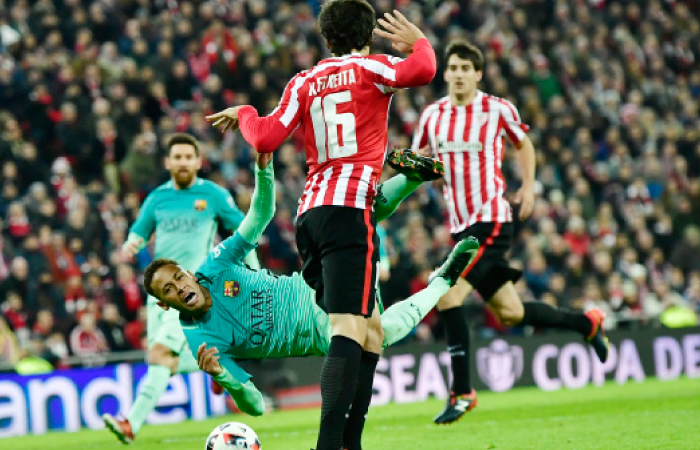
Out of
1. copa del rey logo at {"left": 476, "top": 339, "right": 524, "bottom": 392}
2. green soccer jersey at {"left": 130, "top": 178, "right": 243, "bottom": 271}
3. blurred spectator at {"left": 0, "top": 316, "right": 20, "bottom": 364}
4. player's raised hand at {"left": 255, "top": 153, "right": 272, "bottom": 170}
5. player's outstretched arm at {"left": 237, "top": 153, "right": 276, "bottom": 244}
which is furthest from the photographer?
copa del rey logo at {"left": 476, "top": 339, "right": 524, "bottom": 392}

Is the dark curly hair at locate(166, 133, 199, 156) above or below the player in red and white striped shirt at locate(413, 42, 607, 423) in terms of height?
above

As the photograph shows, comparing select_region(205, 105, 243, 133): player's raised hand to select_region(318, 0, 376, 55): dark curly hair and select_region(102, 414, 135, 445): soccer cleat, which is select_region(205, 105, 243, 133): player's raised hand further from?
select_region(102, 414, 135, 445): soccer cleat

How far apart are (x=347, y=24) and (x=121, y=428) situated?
13.9ft

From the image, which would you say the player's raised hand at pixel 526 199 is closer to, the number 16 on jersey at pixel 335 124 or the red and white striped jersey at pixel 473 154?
the red and white striped jersey at pixel 473 154

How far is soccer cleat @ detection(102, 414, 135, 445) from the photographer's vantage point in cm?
897

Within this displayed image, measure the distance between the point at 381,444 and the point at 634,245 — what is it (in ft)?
37.5

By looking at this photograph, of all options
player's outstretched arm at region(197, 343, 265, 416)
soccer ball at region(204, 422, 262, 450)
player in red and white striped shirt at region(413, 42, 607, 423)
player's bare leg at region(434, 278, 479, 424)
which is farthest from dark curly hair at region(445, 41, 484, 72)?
soccer ball at region(204, 422, 262, 450)

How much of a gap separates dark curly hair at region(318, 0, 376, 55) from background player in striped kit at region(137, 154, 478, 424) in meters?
0.83

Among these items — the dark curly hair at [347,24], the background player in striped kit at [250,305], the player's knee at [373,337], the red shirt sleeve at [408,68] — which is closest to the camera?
the red shirt sleeve at [408,68]

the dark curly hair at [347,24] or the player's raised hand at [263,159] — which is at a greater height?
the dark curly hair at [347,24]

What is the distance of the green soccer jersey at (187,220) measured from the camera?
32.2ft

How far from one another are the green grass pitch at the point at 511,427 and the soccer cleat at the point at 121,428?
211 mm

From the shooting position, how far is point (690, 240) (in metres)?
18.8

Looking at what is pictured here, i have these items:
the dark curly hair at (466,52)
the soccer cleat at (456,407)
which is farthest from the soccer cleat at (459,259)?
the dark curly hair at (466,52)
